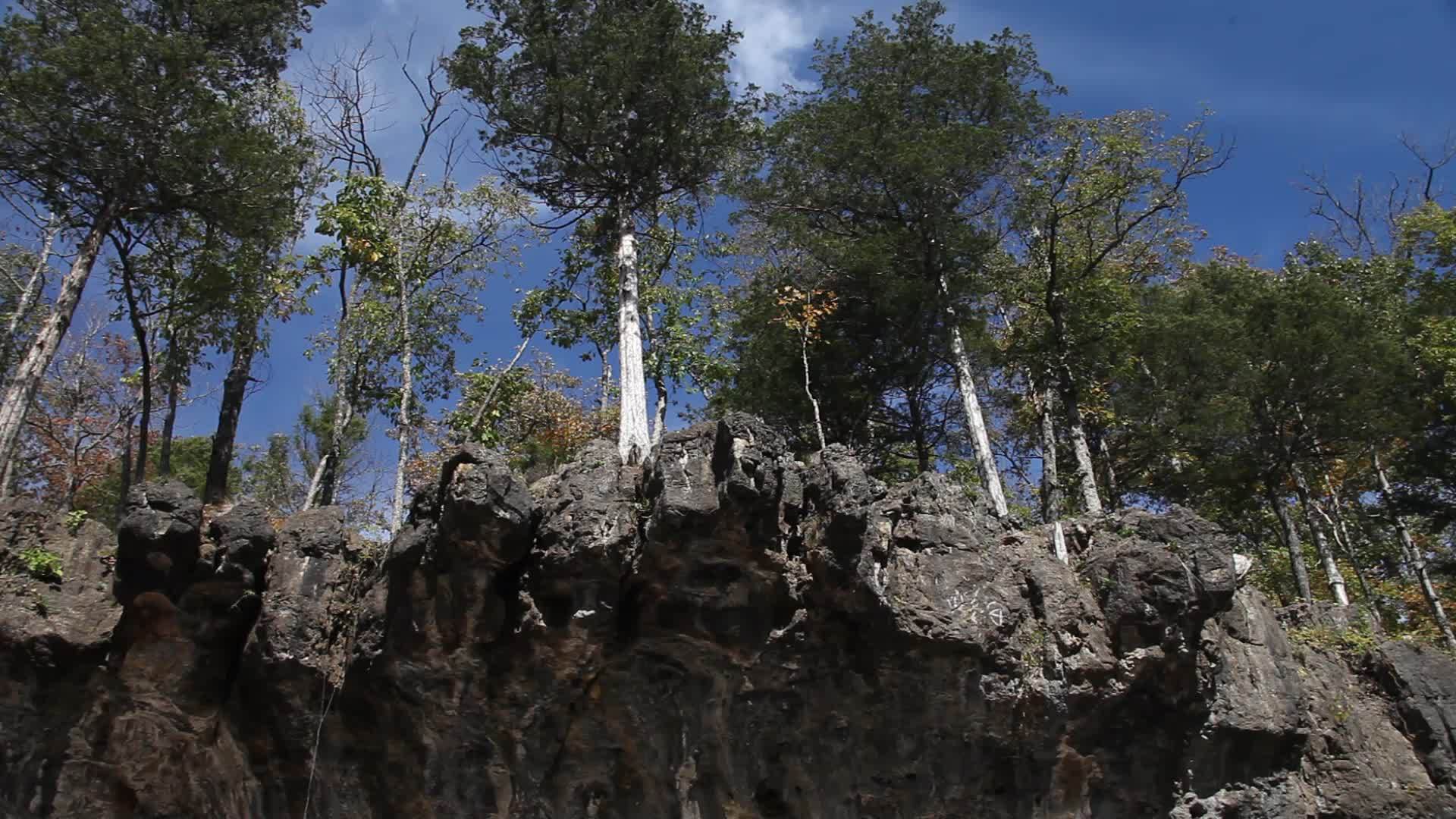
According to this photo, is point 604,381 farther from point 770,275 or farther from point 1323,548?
point 1323,548

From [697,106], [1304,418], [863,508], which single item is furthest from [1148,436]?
[863,508]

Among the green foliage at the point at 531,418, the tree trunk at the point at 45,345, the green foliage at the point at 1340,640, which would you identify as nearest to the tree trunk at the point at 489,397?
the green foliage at the point at 531,418

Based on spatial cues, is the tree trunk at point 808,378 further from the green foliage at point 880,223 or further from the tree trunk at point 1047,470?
the tree trunk at point 1047,470

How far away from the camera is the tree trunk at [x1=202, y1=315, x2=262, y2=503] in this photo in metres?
19.4

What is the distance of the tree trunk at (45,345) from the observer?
50.1ft

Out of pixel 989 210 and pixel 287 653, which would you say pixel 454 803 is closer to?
pixel 287 653

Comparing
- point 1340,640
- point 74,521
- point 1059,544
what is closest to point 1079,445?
point 1340,640

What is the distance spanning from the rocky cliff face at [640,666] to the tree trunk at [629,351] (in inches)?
139

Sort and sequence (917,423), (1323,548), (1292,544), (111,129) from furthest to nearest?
(917,423)
(1292,544)
(1323,548)
(111,129)

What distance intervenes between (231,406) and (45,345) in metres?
4.76

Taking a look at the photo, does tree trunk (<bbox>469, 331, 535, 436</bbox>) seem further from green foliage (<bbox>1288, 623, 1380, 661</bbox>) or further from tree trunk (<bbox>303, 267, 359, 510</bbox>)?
green foliage (<bbox>1288, 623, 1380, 661</bbox>)

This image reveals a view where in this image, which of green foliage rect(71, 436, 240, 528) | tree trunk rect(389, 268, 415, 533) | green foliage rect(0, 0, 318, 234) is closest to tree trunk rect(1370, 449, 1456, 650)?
tree trunk rect(389, 268, 415, 533)

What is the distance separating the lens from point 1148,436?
2358cm

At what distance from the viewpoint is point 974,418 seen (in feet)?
64.6
